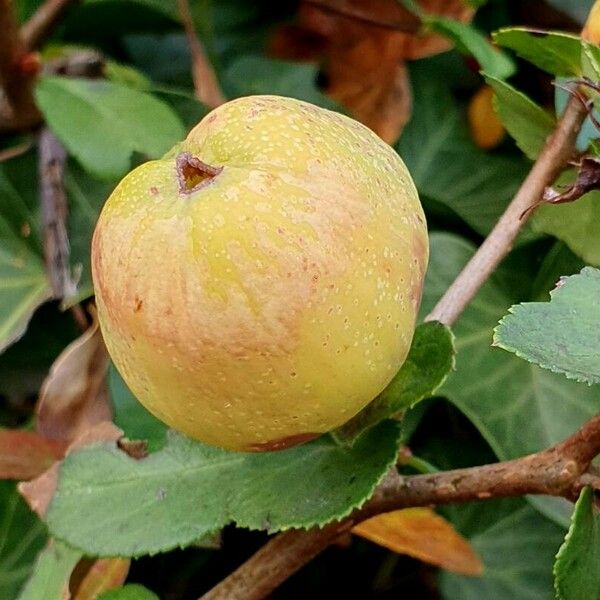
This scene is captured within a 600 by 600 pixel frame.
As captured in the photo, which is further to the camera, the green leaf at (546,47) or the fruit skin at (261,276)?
the green leaf at (546,47)

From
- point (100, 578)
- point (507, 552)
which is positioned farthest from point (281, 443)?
point (507, 552)

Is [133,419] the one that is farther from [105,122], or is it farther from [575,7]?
[575,7]

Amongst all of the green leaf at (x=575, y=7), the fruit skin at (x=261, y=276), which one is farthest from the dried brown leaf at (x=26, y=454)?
the green leaf at (x=575, y=7)

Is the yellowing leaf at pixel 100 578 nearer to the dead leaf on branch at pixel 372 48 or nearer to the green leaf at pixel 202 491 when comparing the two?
the green leaf at pixel 202 491

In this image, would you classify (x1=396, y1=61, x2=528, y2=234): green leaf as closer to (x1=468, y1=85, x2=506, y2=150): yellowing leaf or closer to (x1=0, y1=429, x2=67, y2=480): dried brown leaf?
(x1=468, y1=85, x2=506, y2=150): yellowing leaf

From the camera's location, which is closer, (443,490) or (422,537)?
(443,490)

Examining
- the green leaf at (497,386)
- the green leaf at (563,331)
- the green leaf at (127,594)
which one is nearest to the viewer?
the green leaf at (563,331)

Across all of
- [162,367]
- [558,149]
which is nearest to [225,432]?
[162,367]
